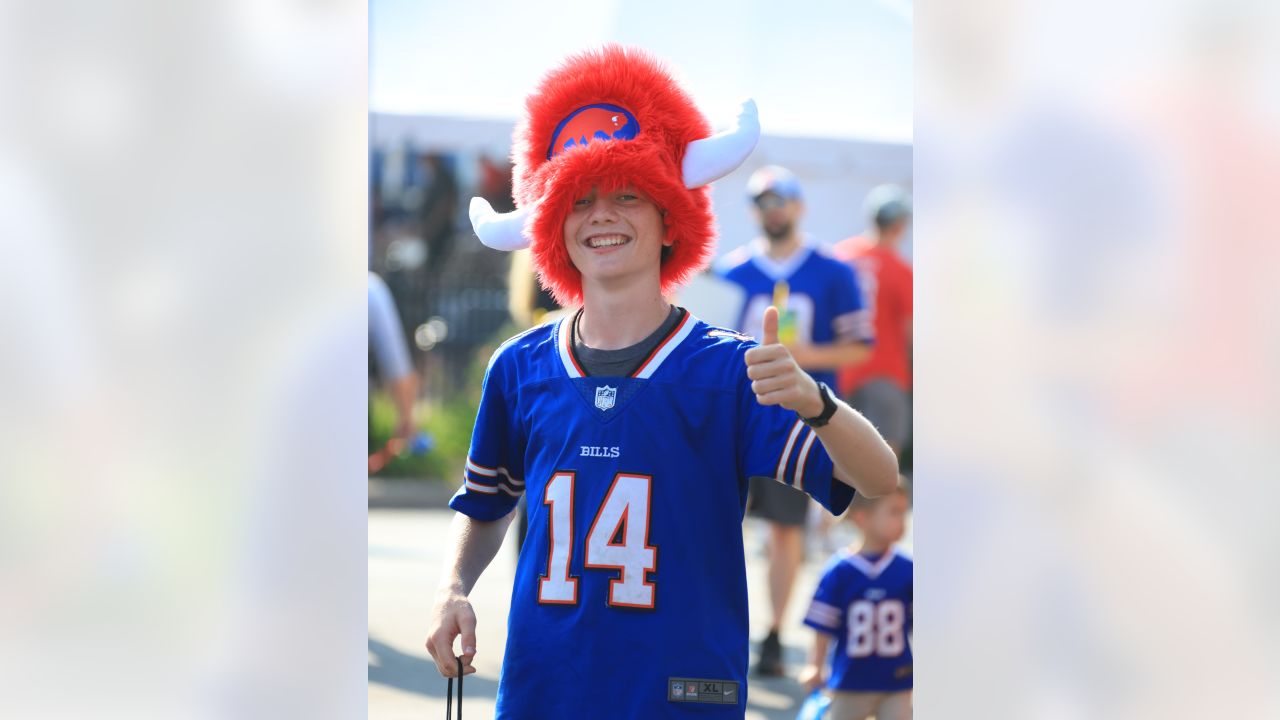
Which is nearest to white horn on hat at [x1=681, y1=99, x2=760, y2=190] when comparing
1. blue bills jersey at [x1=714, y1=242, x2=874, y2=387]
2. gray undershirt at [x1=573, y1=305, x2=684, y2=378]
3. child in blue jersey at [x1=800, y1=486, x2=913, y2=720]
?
gray undershirt at [x1=573, y1=305, x2=684, y2=378]

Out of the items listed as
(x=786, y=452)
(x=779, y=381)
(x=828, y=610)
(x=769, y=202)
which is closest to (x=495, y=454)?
(x=786, y=452)

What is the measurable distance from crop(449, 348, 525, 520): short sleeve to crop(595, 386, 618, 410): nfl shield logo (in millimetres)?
237

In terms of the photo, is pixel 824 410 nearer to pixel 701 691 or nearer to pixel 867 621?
pixel 701 691

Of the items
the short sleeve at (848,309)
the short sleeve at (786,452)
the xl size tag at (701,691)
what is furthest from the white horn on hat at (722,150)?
the short sleeve at (848,309)

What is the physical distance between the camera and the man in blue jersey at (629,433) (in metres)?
2.23

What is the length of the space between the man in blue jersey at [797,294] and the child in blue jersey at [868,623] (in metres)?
1.36

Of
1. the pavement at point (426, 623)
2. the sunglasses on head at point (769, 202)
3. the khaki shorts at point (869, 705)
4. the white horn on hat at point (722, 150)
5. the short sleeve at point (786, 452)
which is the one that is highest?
the sunglasses on head at point (769, 202)

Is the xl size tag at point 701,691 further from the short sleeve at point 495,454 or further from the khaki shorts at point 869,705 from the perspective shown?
the khaki shorts at point 869,705

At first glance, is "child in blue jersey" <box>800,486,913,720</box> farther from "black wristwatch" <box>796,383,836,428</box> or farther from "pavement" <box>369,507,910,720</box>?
"black wristwatch" <box>796,383,836,428</box>

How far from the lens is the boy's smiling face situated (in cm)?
242

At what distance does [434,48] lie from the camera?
7.12 metres
